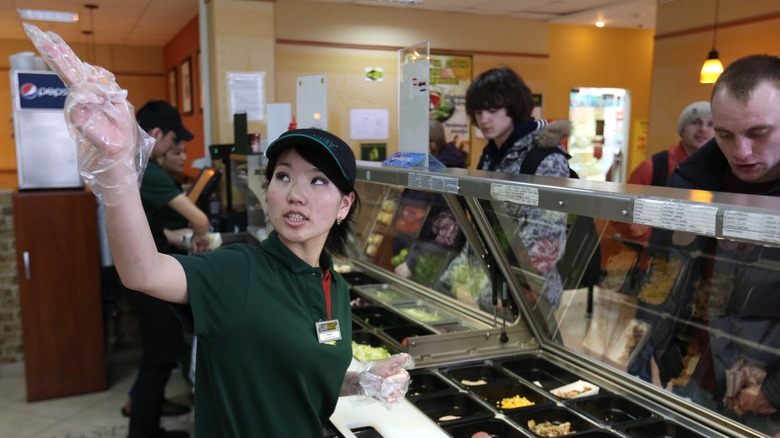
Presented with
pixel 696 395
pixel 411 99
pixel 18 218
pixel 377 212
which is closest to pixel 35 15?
pixel 18 218

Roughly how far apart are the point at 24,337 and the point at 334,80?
14.5 feet

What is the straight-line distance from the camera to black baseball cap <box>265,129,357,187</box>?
4.69ft

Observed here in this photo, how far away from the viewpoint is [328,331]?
1.47m

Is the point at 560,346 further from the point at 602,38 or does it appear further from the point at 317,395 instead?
the point at 602,38

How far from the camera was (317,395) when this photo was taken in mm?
1483

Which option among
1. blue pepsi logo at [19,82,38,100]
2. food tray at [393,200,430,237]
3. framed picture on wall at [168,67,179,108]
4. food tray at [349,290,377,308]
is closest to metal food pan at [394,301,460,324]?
food tray at [349,290,377,308]

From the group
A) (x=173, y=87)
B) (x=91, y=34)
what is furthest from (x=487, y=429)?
(x=91, y=34)

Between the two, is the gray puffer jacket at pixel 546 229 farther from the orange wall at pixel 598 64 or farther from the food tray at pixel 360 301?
the orange wall at pixel 598 64

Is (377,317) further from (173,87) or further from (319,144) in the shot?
(173,87)

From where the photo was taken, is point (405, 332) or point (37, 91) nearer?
point (405, 332)

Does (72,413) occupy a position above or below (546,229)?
below

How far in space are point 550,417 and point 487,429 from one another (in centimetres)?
22

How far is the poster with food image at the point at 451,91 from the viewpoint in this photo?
8.18 meters

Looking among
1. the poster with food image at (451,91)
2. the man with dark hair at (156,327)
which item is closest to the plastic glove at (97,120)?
the man with dark hair at (156,327)
